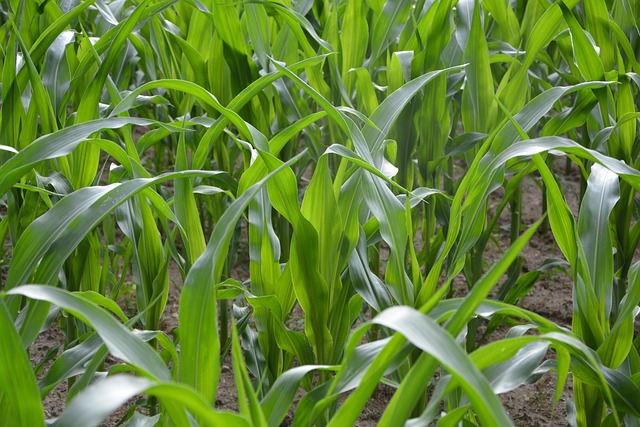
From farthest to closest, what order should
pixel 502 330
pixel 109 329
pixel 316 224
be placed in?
pixel 502 330
pixel 316 224
pixel 109 329

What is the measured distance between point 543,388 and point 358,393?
1.01 meters

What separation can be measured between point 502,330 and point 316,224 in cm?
83

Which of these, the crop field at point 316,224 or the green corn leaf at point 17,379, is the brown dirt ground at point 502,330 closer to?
the crop field at point 316,224

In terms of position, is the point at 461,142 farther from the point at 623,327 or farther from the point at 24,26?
the point at 24,26

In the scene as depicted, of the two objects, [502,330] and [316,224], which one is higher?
[316,224]

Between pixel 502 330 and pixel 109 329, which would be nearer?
pixel 109 329

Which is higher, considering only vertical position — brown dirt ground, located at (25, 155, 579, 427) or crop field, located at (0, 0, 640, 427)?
crop field, located at (0, 0, 640, 427)

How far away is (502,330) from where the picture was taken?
1757 millimetres

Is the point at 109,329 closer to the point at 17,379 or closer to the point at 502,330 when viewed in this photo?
the point at 17,379

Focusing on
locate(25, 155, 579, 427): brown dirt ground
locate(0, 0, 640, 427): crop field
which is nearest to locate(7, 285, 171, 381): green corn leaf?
locate(0, 0, 640, 427): crop field

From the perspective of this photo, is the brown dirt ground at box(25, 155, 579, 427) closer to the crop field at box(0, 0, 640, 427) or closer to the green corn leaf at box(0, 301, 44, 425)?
the crop field at box(0, 0, 640, 427)

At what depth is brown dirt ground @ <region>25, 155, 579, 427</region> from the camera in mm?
1467

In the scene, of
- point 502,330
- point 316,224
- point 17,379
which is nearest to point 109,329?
point 17,379

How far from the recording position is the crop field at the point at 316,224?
69cm
